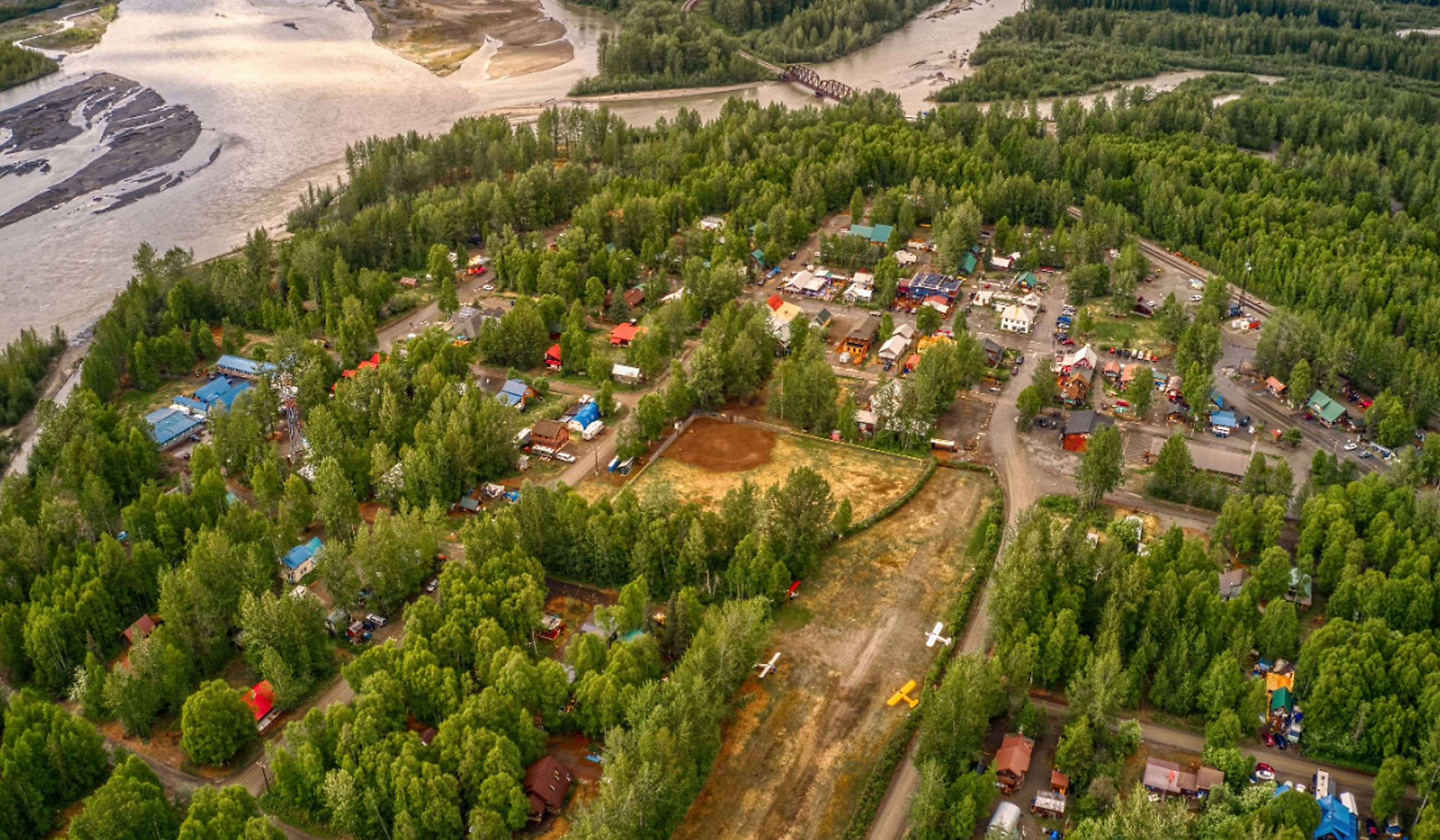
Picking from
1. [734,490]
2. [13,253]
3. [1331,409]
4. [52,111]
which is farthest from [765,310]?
[52,111]

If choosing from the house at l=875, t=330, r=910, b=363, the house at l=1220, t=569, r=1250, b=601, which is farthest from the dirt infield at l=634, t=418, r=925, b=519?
the house at l=1220, t=569, r=1250, b=601

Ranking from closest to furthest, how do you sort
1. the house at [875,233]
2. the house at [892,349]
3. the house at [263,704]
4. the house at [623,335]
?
the house at [263,704] < the house at [892,349] < the house at [623,335] < the house at [875,233]

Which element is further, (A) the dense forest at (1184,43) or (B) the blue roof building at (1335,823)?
(A) the dense forest at (1184,43)

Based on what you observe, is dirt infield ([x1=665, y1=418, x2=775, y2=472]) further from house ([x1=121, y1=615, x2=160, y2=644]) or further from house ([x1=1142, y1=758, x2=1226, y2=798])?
house ([x1=1142, y1=758, x2=1226, y2=798])

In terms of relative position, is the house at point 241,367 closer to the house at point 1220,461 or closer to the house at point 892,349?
the house at point 892,349

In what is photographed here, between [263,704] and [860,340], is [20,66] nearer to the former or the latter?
[860,340]

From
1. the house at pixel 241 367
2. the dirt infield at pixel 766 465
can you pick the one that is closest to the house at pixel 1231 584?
the dirt infield at pixel 766 465

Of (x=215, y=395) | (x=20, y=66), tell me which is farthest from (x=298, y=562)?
(x=20, y=66)
